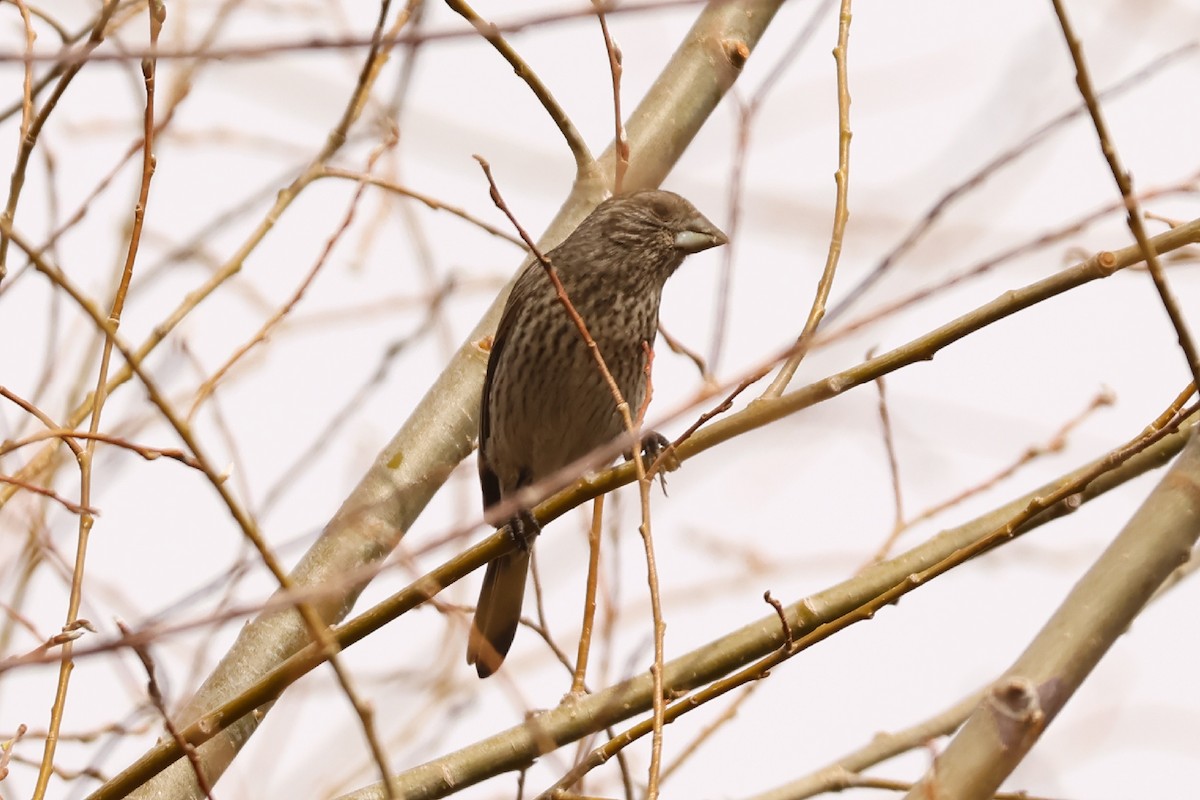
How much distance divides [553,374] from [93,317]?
2784 millimetres

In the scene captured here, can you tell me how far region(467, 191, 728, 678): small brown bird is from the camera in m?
4.96

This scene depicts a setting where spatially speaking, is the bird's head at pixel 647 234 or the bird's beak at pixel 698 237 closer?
the bird's head at pixel 647 234

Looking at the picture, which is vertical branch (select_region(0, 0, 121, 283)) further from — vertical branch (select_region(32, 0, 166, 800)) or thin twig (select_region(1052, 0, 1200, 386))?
thin twig (select_region(1052, 0, 1200, 386))

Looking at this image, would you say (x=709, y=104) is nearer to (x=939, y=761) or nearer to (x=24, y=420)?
(x=24, y=420)

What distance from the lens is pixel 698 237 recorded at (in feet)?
17.4

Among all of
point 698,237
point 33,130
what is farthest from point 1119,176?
point 698,237

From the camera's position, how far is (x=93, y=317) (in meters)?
2.25

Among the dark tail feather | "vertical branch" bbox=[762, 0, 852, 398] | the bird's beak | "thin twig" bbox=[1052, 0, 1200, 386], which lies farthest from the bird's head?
"thin twig" bbox=[1052, 0, 1200, 386]

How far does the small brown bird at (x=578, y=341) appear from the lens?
4961 mm

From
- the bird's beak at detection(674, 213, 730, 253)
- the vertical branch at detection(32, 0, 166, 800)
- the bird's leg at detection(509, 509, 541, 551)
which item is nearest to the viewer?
the vertical branch at detection(32, 0, 166, 800)

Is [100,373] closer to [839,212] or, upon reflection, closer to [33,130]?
[33,130]

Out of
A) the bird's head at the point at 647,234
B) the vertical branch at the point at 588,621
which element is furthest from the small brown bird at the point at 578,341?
the vertical branch at the point at 588,621

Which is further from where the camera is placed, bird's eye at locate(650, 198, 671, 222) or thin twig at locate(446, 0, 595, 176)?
bird's eye at locate(650, 198, 671, 222)

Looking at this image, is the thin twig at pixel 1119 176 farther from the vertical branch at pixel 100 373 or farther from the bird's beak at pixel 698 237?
the bird's beak at pixel 698 237
